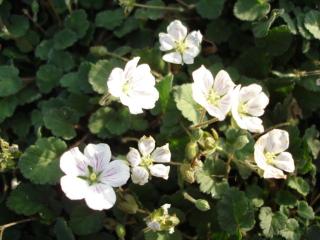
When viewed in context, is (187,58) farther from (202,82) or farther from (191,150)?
(191,150)

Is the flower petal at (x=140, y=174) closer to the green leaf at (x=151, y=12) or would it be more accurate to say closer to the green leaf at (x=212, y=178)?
the green leaf at (x=212, y=178)

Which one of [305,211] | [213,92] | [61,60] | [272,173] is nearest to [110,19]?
[61,60]

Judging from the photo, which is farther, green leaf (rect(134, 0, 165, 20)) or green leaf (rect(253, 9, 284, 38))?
green leaf (rect(134, 0, 165, 20))

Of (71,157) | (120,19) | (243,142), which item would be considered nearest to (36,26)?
(120,19)

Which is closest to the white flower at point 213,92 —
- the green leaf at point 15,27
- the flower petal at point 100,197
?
the flower petal at point 100,197

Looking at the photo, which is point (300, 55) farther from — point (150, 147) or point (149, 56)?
point (150, 147)

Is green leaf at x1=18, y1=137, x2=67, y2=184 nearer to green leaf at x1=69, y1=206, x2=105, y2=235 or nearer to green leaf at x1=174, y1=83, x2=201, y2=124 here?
green leaf at x1=69, y1=206, x2=105, y2=235

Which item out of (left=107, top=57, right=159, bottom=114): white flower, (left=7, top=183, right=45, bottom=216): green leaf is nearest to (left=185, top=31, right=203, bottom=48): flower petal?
(left=107, top=57, right=159, bottom=114): white flower
